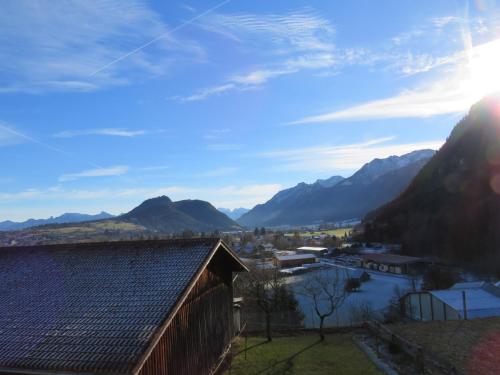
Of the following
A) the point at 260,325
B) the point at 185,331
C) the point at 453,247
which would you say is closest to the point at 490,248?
the point at 453,247

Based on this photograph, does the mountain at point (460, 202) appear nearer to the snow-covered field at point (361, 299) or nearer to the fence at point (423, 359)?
the snow-covered field at point (361, 299)

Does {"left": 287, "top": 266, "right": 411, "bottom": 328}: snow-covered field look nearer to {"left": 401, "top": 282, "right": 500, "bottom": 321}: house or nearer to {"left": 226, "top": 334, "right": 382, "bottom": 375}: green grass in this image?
{"left": 401, "top": 282, "right": 500, "bottom": 321}: house

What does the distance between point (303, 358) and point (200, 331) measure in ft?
33.5

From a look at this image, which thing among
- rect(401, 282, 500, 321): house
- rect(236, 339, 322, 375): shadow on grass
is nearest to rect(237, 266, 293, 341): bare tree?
rect(401, 282, 500, 321): house

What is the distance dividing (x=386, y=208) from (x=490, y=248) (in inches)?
1684

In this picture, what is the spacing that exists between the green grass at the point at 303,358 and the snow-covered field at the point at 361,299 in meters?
9.24

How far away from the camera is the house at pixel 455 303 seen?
2797 cm

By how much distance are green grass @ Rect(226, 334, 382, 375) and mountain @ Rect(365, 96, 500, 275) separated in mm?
44889

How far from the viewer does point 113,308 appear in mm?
9477

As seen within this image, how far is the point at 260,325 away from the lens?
31141 millimetres

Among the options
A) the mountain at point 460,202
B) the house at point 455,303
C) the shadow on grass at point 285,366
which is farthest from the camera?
the mountain at point 460,202

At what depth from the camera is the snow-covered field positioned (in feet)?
118

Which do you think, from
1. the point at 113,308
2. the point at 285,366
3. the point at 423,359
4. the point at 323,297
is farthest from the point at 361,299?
the point at 113,308

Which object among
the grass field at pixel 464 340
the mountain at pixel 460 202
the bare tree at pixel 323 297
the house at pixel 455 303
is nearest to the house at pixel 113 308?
the grass field at pixel 464 340
